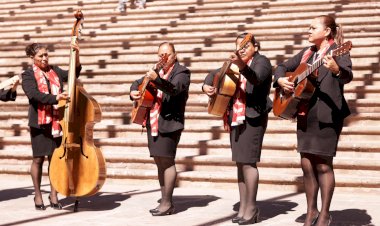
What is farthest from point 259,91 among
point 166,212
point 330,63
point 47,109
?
point 47,109

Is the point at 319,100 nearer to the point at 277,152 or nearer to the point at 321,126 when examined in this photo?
the point at 321,126

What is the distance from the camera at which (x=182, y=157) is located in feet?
34.7

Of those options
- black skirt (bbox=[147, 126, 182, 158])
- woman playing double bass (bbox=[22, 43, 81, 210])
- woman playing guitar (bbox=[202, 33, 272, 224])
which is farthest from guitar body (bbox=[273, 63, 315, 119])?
woman playing double bass (bbox=[22, 43, 81, 210])

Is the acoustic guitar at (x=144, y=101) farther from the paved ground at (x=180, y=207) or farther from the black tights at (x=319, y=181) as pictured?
the black tights at (x=319, y=181)

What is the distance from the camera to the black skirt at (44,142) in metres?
8.33

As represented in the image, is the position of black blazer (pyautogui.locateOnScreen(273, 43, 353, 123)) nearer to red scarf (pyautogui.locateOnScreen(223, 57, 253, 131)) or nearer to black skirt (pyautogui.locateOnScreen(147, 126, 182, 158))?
red scarf (pyautogui.locateOnScreen(223, 57, 253, 131))

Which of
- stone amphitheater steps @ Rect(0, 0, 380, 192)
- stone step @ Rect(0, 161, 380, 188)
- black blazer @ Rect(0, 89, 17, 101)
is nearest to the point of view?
black blazer @ Rect(0, 89, 17, 101)

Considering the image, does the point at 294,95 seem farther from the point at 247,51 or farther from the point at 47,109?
the point at 47,109

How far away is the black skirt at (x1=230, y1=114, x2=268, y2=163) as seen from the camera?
23.9ft

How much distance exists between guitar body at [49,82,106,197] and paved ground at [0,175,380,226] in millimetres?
279

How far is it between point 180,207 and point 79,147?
1.23 m

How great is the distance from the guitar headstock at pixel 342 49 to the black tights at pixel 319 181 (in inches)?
37.1

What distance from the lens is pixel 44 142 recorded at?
27.4 ft

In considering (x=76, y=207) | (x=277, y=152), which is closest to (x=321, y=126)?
(x=76, y=207)
